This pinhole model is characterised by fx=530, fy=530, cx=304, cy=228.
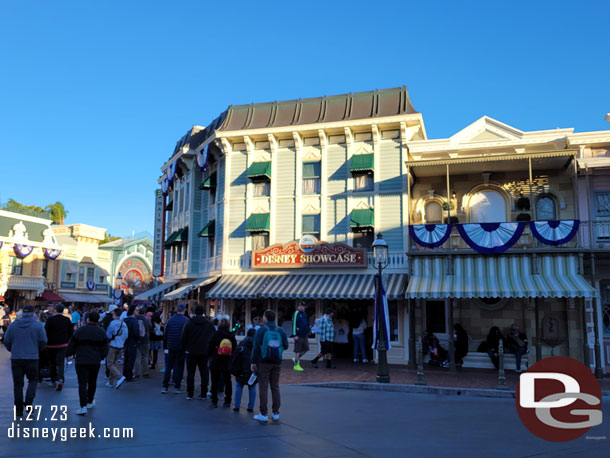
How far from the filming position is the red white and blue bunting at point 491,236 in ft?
60.4

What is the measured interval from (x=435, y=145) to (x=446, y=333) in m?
7.43

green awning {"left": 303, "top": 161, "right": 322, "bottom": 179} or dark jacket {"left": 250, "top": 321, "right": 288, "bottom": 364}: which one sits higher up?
green awning {"left": 303, "top": 161, "right": 322, "bottom": 179}

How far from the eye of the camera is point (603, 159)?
729 inches

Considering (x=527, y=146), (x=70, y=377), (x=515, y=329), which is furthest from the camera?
(x=527, y=146)

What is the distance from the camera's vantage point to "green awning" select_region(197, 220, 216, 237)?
82.3 ft

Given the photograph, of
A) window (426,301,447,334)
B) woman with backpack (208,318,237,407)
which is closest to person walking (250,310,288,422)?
woman with backpack (208,318,237,407)

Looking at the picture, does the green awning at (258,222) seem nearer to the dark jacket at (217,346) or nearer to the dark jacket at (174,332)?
the dark jacket at (174,332)

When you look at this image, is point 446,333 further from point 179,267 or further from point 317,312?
point 179,267

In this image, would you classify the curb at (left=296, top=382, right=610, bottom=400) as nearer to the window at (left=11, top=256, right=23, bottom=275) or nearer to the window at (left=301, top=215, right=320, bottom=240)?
the window at (left=301, top=215, right=320, bottom=240)

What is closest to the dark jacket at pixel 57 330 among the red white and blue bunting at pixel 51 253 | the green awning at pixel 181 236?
the green awning at pixel 181 236

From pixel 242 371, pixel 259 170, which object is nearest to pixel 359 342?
pixel 259 170

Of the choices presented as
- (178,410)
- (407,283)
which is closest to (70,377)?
(178,410)

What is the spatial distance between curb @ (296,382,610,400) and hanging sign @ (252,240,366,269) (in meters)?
8.07

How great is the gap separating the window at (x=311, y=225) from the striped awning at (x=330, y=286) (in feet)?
6.68
